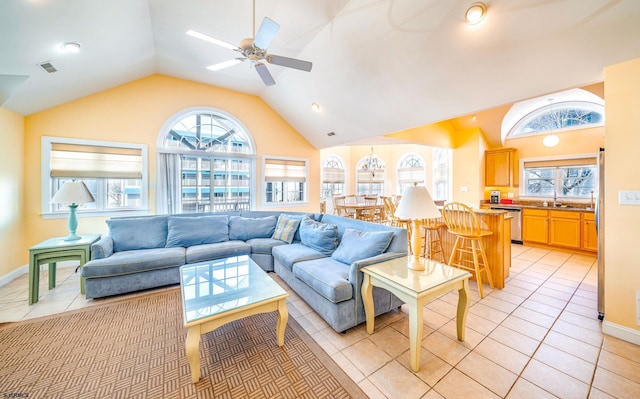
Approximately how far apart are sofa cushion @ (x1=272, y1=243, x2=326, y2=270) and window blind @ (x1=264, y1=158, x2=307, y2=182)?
259 centimetres

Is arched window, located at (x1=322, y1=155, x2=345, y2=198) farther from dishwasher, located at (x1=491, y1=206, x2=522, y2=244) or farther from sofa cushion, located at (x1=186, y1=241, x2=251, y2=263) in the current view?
sofa cushion, located at (x1=186, y1=241, x2=251, y2=263)

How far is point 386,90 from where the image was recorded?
3.53 metres

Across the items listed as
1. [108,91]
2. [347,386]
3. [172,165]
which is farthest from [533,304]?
[108,91]

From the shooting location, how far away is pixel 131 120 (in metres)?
4.11

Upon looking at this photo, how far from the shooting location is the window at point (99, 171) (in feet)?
11.8

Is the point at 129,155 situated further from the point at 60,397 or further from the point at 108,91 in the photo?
the point at 60,397

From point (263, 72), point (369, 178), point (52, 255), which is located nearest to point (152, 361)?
point (52, 255)

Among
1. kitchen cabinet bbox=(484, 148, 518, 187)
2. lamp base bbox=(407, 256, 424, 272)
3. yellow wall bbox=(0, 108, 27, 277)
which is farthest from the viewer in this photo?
kitchen cabinet bbox=(484, 148, 518, 187)

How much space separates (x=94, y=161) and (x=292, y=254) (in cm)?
372

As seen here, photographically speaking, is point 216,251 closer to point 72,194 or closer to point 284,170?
point 72,194

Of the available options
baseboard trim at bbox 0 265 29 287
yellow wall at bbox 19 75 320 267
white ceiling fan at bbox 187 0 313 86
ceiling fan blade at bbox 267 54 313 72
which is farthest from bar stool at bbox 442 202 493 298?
baseboard trim at bbox 0 265 29 287

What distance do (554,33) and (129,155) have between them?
5.91m

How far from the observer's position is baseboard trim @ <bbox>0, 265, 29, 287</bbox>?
3.06m

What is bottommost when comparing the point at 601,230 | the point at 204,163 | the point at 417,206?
the point at 601,230
